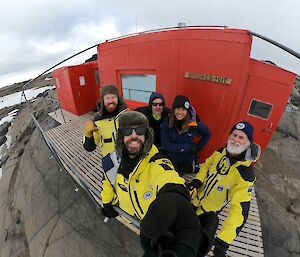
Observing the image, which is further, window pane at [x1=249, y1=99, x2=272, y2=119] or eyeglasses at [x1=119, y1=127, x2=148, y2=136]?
window pane at [x1=249, y1=99, x2=272, y2=119]

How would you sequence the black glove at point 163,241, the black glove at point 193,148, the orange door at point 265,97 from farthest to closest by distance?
the orange door at point 265,97
the black glove at point 193,148
the black glove at point 163,241

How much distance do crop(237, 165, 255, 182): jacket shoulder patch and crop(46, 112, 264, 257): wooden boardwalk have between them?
5.96 ft

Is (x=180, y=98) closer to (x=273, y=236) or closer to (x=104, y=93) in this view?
(x=104, y=93)

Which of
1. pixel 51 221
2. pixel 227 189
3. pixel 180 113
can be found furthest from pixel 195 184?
pixel 51 221

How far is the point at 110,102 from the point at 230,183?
2348 millimetres

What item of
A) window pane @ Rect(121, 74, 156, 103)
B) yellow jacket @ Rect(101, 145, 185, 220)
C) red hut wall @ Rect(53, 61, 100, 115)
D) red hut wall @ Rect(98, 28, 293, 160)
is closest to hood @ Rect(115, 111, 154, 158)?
yellow jacket @ Rect(101, 145, 185, 220)

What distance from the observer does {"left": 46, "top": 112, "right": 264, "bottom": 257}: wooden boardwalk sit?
3.82 metres

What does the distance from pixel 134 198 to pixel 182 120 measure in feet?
6.88

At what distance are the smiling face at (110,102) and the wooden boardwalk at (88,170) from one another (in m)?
1.27

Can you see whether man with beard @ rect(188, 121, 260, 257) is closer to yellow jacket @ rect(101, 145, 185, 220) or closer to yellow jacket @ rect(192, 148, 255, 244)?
yellow jacket @ rect(192, 148, 255, 244)

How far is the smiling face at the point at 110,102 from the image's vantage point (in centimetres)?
380

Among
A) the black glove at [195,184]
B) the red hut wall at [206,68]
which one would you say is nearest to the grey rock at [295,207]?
the red hut wall at [206,68]

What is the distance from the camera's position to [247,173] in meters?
2.79

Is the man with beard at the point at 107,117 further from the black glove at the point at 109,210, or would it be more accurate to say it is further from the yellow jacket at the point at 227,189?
the yellow jacket at the point at 227,189
